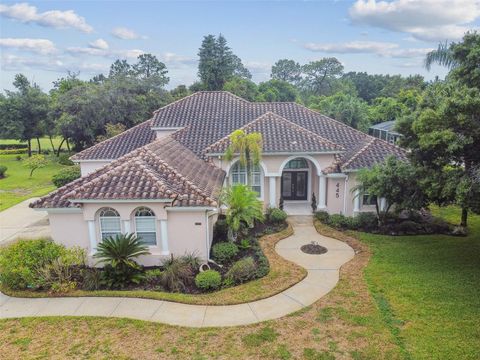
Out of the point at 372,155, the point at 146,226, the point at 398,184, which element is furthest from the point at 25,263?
the point at 372,155

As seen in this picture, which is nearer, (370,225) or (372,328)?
(372,328)

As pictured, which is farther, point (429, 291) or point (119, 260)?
point (119, 260)

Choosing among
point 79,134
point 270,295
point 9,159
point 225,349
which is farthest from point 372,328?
point 9,159

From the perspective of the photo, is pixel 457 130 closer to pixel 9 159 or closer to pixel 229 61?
pixel 9 159

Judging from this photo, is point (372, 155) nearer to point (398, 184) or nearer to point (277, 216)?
point (398, 184)

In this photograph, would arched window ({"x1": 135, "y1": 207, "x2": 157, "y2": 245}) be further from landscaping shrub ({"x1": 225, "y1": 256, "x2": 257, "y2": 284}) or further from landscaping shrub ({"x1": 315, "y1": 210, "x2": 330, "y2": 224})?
landscaping shrub ({"x1": 315, "y1": 210, "x2": 330, "y2": 224})

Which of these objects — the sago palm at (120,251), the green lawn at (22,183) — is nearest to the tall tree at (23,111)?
the green lawn at (22,183)

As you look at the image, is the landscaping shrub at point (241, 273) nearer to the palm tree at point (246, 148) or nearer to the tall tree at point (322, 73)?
the palm tree at point (246, 148)

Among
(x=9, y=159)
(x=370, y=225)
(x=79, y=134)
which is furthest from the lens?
(x=9, y=159)
